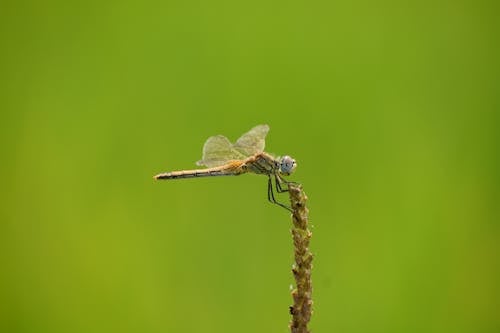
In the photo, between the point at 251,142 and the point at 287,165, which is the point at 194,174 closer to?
the point at 251,142

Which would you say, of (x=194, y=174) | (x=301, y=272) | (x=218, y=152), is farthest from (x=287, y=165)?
(x=301, y=272)

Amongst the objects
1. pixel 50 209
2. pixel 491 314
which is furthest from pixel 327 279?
pixel 50 209

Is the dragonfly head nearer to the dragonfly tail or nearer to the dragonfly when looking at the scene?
the dragonfly

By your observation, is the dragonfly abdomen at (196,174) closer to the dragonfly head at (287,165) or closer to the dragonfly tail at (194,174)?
the dragonfly tail at (194,174)

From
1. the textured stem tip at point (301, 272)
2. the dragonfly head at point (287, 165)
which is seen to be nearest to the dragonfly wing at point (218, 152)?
the dragonfly head at point (287, 165)

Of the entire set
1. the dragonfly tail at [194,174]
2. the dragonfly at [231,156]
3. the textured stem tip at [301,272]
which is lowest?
the textured stem tip at [301,272]

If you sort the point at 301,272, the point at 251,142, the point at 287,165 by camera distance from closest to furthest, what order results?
the point at 301,272, the point at 287,165, the point at 251,142
